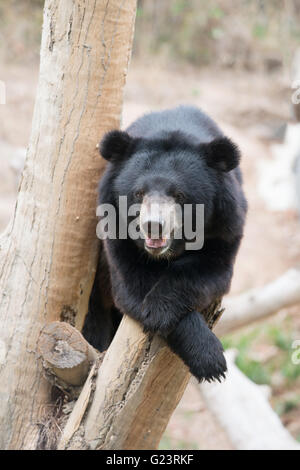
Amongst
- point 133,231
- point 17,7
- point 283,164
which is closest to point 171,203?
point 133,231

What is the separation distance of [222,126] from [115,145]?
8.20 m

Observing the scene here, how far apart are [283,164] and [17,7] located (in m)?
6.49

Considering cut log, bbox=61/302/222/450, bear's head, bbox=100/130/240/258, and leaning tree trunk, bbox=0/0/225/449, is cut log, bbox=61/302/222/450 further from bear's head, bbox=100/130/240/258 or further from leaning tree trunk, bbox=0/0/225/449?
bear's head, bbox=100/130/240/258

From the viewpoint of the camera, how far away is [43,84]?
3.17 meters

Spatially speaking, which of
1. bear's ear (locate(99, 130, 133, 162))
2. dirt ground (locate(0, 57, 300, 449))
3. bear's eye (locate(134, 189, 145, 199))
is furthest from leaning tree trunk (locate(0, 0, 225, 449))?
dirt ground (locate(0, 57, 300, 449))

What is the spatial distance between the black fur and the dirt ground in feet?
10.1

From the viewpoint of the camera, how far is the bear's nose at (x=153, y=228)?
8.70 feet

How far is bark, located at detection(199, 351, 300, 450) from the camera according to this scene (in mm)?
4320

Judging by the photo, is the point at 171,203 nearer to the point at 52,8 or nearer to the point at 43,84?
the point at 43,84

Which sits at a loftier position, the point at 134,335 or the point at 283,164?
the point at 283,164

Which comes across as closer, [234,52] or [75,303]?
[75,303]

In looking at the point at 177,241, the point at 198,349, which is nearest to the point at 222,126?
the point at 177,241

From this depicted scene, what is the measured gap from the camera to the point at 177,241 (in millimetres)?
2984

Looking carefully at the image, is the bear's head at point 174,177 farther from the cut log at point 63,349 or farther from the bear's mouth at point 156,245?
the cut log at point 63,349
